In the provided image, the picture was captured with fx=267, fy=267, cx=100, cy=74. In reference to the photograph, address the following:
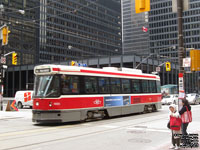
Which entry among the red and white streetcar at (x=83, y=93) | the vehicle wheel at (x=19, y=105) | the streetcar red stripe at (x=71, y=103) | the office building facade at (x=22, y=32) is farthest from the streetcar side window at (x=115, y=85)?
the office building facade at (x=22, y=32)

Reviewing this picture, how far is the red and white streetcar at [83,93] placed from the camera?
1425 cm

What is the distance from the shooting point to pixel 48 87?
14359mm

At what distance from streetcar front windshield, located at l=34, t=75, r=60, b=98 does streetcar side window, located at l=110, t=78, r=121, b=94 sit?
483cm

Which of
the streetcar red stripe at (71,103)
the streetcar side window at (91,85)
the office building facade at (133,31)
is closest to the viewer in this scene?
the streetcar red stripe at (71,103)

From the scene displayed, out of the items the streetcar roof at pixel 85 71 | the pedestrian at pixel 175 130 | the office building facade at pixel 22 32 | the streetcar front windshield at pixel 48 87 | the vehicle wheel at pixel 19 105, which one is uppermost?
the office building facade at pixel 22 32

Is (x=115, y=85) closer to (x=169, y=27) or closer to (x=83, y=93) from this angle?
(x=83, y=93)

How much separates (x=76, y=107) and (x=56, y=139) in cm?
496

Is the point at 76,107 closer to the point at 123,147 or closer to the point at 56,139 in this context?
the point at 56,139

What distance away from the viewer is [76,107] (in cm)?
1508

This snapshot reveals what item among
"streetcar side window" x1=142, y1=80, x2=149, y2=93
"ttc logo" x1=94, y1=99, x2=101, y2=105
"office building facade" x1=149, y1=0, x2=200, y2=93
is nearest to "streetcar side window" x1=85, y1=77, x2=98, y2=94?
"ttc logo" x1=94, y1=99, x2=101, y2=105

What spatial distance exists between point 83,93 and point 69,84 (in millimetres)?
1197

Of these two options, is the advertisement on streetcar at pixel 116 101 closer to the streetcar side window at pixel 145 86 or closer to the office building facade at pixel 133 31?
the streetcar side window at pixel 145 86

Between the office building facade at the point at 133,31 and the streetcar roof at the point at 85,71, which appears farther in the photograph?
the office building facade at the point at 133,31

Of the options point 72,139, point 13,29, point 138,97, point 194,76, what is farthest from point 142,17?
point 72,139
